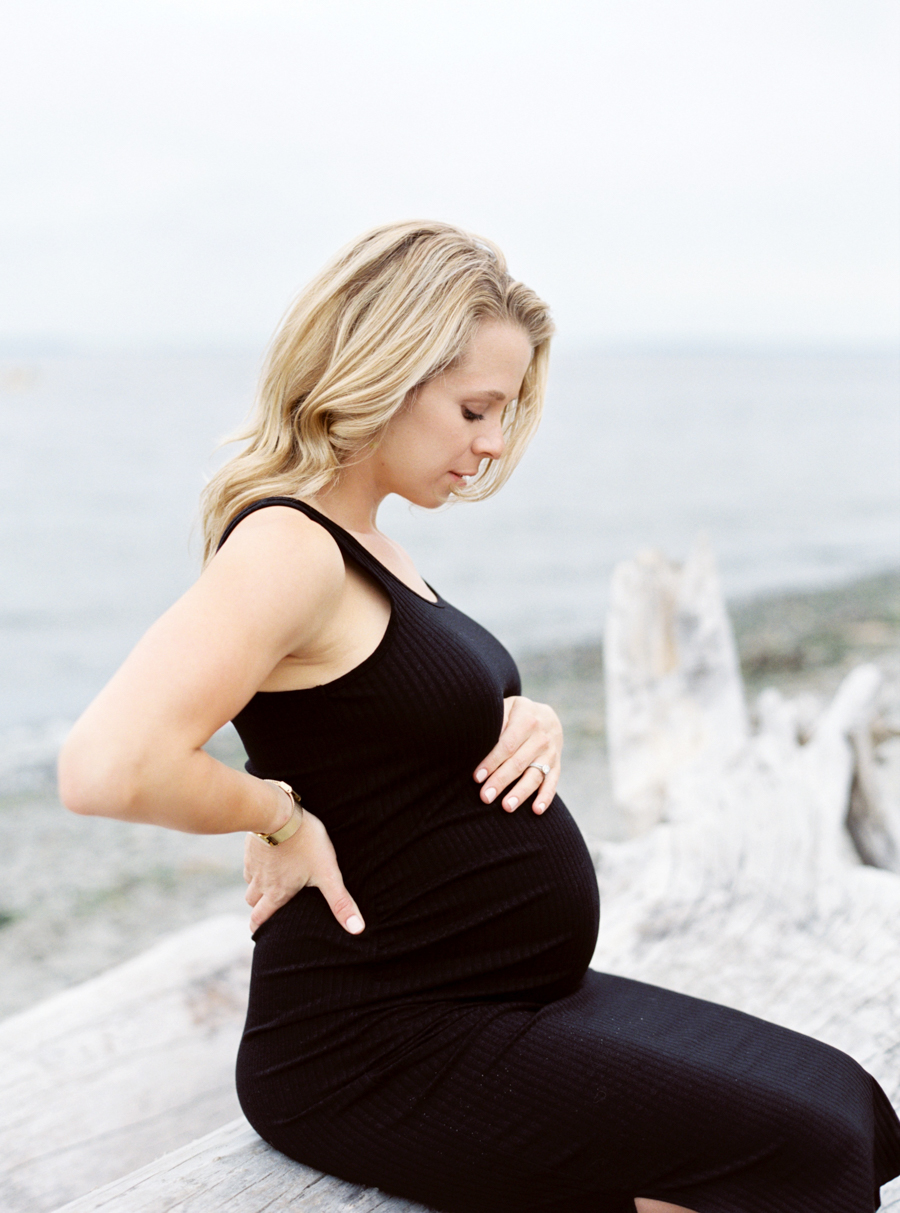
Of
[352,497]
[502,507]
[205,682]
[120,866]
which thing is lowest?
[502,507]

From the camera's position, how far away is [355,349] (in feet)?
5.43

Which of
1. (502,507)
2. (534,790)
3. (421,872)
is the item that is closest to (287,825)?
(421,872)

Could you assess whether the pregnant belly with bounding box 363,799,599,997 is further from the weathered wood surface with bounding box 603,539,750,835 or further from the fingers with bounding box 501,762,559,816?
the weathered wood surface with bounding box 603,539,750,835

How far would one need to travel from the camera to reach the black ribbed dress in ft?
5.03

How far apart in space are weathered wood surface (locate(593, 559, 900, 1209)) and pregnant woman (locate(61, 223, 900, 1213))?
62cm

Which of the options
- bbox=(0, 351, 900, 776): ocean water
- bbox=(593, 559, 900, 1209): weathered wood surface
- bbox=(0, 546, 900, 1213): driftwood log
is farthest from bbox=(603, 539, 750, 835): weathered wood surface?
bbox=(0, 351, 900, 776): ocean water

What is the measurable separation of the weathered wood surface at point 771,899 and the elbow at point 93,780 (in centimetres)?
161

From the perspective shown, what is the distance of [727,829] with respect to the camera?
333cm

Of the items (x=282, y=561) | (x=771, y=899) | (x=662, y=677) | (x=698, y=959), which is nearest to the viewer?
(x=282, y=561)

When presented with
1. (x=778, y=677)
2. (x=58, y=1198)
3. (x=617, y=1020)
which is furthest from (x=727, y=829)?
(x=778, y=677)

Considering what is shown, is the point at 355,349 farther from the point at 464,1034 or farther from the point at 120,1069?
the point at 120,1069

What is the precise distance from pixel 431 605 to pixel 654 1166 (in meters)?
0.95

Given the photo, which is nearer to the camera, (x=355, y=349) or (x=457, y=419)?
(x=355, y=349)

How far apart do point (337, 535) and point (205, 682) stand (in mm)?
→ 367
